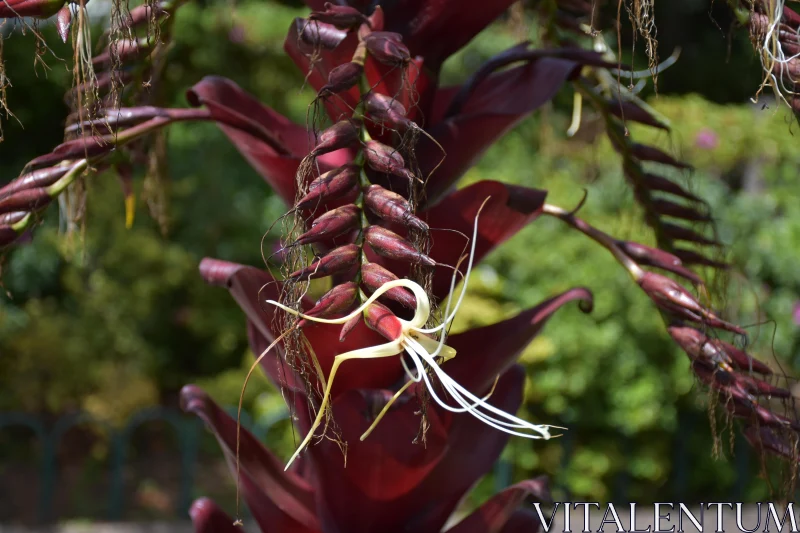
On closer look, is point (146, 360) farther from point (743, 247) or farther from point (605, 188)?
point (743, 247)

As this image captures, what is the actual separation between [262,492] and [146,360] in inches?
178

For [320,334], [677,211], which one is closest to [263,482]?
[320,334]

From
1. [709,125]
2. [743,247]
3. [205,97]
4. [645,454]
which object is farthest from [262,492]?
[709,125]

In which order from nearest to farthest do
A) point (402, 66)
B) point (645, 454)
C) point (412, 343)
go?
point (412, 343) < point (402, 66) < point (645, 454)

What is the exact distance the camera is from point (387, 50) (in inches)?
27.4

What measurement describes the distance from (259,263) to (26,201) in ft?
16.3

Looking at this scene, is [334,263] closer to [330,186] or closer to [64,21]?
[330,186]

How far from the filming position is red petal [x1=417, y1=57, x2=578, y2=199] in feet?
3.20

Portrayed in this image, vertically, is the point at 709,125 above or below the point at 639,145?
below

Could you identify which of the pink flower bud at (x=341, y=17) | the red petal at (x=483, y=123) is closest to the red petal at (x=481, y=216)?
the red petal at (x=483, y=123)

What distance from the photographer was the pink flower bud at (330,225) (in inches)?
23.4

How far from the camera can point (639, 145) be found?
1.14m

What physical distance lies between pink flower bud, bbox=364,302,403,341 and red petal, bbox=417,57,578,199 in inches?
16.0

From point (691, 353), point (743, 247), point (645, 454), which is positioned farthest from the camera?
point (743, 247)
